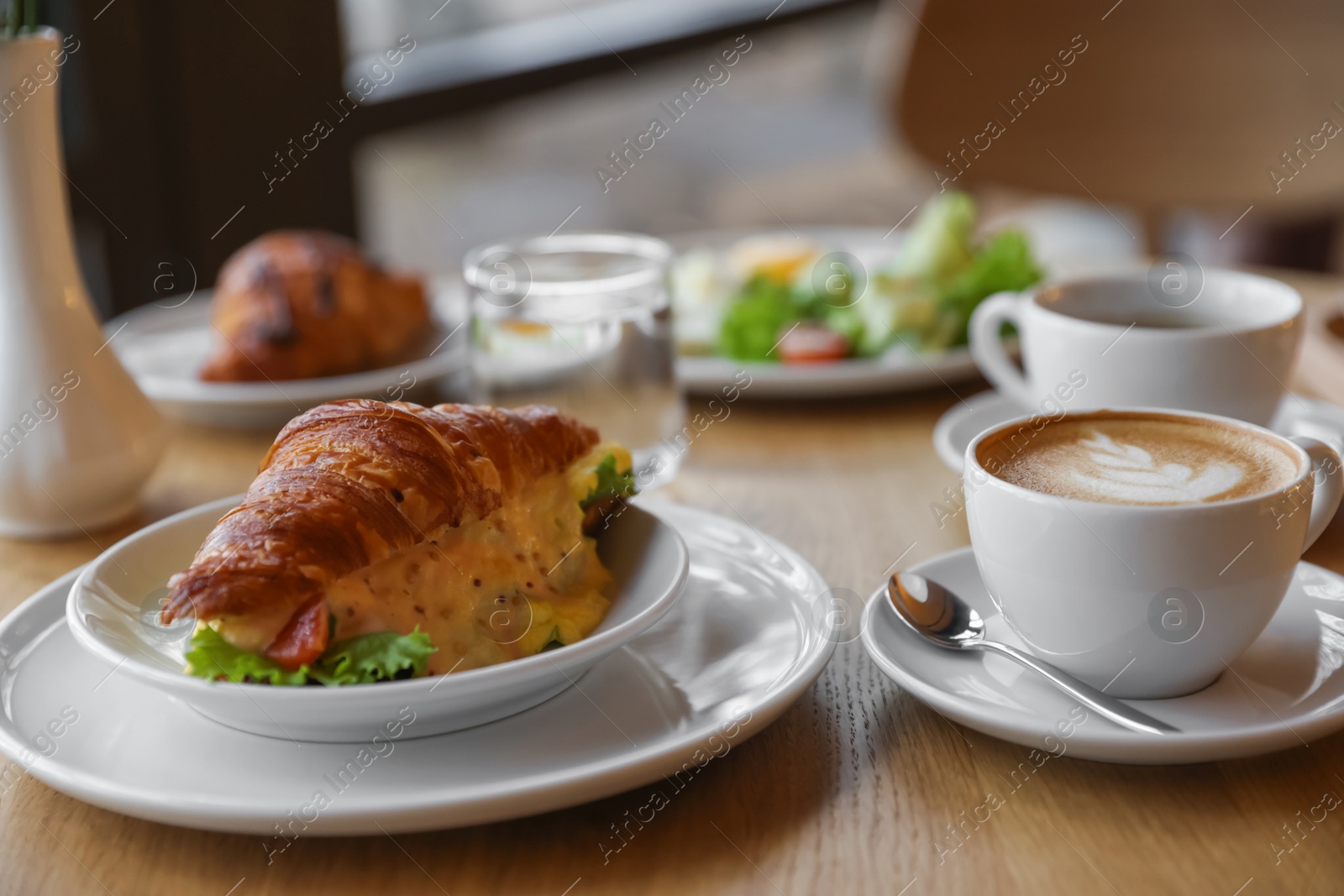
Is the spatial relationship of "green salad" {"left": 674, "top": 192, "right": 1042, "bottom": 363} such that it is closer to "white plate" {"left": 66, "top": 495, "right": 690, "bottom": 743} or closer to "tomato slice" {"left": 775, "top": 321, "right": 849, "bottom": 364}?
"tomato slice" {"left": 775, "top": 321, "right": 849, "bottom": 364}

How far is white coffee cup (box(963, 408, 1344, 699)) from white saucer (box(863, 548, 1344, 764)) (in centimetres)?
3

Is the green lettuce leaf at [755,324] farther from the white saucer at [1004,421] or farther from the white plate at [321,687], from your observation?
the white plate at [321,687]

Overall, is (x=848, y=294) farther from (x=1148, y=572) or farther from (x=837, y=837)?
(x=837, y=837)

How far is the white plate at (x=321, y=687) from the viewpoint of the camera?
69 centimetres

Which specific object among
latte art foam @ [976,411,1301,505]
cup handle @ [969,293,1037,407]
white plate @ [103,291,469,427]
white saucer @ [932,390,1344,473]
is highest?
latte art foam @ [976,411,1301,505]

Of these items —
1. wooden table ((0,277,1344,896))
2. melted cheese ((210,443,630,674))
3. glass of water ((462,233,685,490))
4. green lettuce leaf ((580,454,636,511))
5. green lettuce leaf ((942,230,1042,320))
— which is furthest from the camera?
green lettuce leaf ((942,230,1042,320))

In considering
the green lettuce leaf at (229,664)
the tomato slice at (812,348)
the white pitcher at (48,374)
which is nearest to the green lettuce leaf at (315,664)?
the green lettuce leaf at (229,664)

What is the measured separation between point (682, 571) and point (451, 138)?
2738 millimetres

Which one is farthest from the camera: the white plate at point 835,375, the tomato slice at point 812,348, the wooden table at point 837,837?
the tomato slice at point 812,348

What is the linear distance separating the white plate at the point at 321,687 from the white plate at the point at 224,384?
496 millimetres

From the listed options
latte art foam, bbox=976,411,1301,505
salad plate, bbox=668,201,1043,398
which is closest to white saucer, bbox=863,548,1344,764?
latte art foam, bbox=976,411,1301,505

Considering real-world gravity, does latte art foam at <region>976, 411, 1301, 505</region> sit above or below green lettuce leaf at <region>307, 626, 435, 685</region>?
above

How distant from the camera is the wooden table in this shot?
660mm

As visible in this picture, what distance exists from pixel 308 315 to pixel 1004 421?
886 mm
